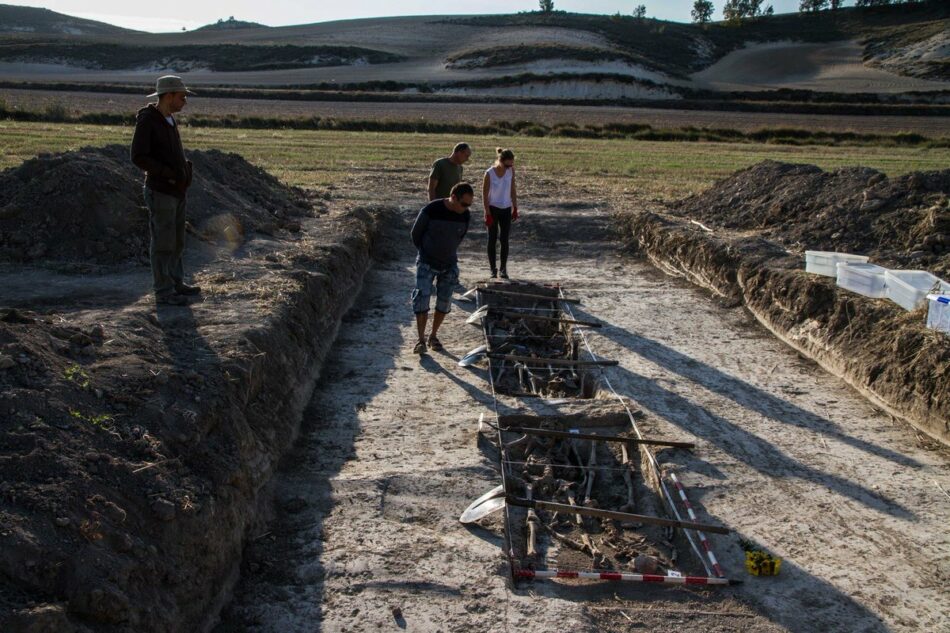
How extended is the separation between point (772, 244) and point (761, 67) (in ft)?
284

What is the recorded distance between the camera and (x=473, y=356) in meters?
8.80

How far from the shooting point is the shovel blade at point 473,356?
8.71 meters

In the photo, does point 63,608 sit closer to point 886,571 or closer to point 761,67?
point 886,571

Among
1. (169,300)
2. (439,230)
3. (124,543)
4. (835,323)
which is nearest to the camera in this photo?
(124,543)

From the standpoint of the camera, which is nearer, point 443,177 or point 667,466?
point 667,466

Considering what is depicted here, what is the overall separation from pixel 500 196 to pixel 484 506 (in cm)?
629

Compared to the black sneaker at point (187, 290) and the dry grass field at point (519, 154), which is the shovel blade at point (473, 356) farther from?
the dry grass field at point (519, 154)

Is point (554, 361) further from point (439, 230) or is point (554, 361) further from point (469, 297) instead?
point (469, 297)

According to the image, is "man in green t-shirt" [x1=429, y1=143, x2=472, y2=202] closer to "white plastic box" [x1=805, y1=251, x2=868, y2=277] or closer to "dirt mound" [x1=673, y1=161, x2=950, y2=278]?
"white plastic box" [x1=805, y1=251, x2=868, y2=277]

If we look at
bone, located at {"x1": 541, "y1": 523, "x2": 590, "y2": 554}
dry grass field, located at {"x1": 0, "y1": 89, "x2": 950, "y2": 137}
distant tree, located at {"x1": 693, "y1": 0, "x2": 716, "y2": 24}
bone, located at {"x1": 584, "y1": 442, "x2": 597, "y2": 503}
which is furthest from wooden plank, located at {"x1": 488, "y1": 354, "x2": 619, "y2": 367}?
distant tree, located at {"x1": 693, "y1": 0, "x2": 716, "y2": 24}

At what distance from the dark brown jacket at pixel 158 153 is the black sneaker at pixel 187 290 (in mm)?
1086

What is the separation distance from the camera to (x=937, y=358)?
7.34m

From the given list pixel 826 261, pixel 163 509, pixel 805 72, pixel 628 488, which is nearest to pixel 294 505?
pixel 163 509

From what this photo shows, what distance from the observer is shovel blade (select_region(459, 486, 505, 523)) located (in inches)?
223
